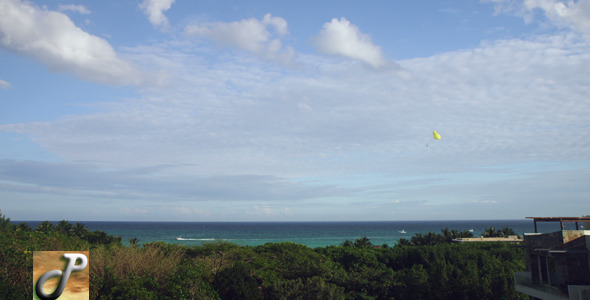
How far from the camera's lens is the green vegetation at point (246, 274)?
859 inches

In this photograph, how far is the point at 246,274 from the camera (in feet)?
87.1

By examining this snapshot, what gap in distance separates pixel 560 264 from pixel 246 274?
17315mm

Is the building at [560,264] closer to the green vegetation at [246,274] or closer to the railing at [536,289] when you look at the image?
the railing at [536,289]

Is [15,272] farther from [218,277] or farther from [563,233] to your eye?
[563,233]

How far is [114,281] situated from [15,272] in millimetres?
5129

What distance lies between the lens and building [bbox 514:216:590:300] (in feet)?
62.9

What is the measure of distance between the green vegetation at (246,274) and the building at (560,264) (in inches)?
232

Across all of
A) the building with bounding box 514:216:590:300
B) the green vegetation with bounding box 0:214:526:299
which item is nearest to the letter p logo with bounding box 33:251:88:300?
the green vegetation with bounding box 0:214:526:299

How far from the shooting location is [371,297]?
87.8ft

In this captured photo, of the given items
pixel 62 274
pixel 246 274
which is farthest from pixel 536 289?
pixel 62 274

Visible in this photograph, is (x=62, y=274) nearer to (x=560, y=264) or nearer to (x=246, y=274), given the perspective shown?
(x=246, y=274)

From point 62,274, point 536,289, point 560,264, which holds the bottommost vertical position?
point 536,289

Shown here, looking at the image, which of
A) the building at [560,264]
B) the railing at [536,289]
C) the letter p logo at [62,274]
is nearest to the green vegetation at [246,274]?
the letter p logo at [62,274]

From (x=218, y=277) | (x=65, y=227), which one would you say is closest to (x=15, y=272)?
(x=218, y=277)
